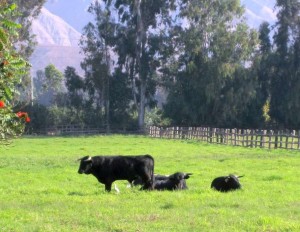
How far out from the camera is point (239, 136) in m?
37.8

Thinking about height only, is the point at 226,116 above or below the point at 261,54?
below

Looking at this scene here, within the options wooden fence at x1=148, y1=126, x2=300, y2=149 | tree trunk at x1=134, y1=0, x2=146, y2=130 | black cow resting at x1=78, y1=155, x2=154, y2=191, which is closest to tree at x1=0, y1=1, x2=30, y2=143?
black cow resting at x1=78, y1=155, x2=154, y2=191

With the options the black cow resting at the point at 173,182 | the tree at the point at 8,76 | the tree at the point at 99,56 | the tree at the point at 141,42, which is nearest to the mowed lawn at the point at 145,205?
the black cow resting at the point at 173,182

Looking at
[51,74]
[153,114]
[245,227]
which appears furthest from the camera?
[51,74]

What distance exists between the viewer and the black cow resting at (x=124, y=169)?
1392cm

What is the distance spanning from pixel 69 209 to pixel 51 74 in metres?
79.0

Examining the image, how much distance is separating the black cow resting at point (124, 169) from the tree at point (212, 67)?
3866 cm

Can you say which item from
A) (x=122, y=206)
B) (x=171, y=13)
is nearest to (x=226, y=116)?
(x=171, y=13)

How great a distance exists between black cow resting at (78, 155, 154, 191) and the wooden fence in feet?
60.2

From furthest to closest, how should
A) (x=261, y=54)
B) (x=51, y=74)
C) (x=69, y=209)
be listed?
(x=51, y=74), (x=261, y=54), (x=69, y=209)

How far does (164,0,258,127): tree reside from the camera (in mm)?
52997

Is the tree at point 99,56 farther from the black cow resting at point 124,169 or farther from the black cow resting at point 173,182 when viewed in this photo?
the black cow resting at point 173,182

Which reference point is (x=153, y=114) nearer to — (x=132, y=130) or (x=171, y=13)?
(x=132, y=130)

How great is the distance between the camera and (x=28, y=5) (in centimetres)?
6000
